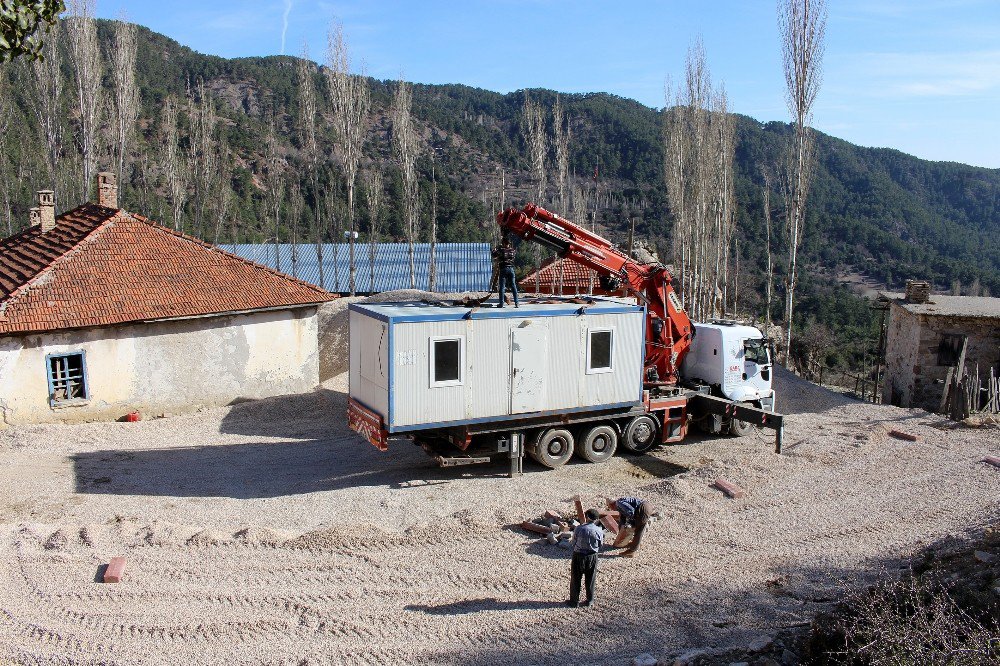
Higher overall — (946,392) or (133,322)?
(133,322)

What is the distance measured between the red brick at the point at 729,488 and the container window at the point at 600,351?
295 centimetres

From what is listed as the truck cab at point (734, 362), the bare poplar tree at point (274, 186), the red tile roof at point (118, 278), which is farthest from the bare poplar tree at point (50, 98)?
the truck cab at point (734, 362)

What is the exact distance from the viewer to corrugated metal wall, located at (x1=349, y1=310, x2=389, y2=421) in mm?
13172

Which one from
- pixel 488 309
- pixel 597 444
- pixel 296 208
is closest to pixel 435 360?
pixel 488 309

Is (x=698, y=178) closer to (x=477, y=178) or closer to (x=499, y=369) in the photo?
(x=499, y=369)

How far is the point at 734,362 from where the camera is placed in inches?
671

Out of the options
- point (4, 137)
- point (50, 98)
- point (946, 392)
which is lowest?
point (946, 392)

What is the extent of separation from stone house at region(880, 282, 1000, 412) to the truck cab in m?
7.24

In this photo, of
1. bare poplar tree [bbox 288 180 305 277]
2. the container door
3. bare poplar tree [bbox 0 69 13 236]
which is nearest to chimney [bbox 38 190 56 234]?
the container door

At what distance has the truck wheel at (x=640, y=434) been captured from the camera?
15992 mm

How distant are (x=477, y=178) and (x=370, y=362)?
206 ft

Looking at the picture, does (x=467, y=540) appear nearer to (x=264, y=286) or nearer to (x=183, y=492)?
(x=183, y=492)

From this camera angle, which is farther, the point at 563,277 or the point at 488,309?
the point at 563,277

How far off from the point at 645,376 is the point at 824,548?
6174 mm
